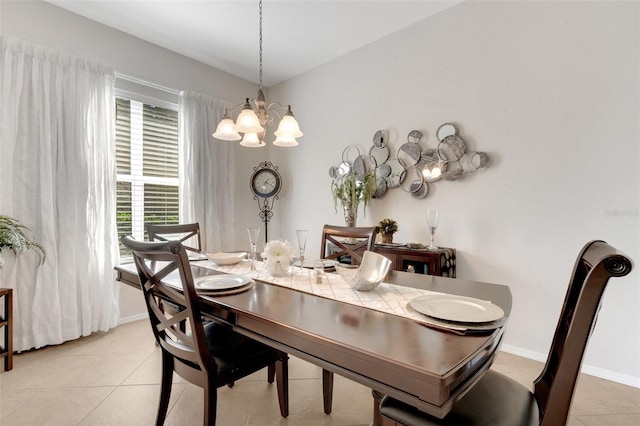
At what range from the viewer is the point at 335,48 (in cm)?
320

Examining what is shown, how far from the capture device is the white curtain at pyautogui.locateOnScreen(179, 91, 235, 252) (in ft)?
10.6

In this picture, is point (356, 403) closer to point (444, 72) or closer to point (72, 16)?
point (444, 72)

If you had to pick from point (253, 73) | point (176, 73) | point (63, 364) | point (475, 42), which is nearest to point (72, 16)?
point (176, 73)

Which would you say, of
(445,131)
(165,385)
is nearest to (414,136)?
(445,131)

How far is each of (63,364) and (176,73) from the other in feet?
9.14

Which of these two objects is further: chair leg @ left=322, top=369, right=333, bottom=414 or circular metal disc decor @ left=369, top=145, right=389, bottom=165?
circular metal disc decor @ left=369, top=145, right=389, bottom=165

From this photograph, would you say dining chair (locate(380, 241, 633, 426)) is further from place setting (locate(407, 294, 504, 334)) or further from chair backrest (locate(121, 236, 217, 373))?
chair backrest (locate(121, 236, 217, 373))

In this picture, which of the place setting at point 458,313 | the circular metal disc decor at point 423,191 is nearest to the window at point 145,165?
the circular metal disc decor at point 423,191

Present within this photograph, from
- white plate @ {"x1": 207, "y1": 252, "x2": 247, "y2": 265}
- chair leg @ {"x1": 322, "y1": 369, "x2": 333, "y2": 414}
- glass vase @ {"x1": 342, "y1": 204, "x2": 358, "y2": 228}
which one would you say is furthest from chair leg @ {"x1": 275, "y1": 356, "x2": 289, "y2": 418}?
glass vase @ {"x1": 342, "y1": 204, "x2": 358, "y2": 228}

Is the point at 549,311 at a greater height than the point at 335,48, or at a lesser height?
lesser

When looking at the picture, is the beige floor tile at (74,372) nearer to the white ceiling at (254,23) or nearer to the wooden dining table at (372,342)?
the wooden dining table at (372,342)

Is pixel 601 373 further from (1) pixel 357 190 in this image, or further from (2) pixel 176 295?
(2) pixel 176 295

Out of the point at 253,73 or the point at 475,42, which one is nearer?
the point at 475,42

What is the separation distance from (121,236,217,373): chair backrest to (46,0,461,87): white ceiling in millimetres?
2260
